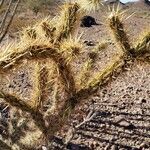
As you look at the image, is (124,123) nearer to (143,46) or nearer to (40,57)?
(143,46)

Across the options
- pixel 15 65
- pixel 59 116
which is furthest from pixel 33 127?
pixel 15 65

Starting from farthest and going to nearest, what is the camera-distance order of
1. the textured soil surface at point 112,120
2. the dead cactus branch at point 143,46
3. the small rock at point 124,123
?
1. the small rock at point 124,123
2. the textured soil surface at point 112,120
3. the dead cactus branch at point 143,46

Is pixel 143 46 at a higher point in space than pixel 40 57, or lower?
lower

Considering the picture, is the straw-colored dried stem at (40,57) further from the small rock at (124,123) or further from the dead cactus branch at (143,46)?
the small rock at (124,123)

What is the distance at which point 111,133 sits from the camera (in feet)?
19.4

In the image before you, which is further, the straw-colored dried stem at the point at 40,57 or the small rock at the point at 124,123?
the small rock at the point at 124,123

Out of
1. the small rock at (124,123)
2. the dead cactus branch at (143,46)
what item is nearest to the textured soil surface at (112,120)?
the small rock at (124,123)

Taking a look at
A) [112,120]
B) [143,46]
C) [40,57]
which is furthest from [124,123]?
[40,57]

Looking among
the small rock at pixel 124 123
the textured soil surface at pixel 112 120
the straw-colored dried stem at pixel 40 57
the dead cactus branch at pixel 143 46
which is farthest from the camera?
the small rock at pixel 124 123

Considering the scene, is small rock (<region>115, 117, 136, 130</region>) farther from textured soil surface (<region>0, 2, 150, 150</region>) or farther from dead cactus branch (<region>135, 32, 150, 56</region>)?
dead cactus branch (<region>135, 32, 150, 56</region>)

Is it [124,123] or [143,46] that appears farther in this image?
[124,123]

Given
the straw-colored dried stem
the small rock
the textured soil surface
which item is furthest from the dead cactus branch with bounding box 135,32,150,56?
the small rock

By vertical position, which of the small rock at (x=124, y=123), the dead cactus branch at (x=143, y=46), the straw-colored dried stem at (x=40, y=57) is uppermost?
the straw-colored dried stem at (x=40, y=57)

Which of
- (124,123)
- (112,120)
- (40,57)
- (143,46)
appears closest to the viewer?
(40,57)
